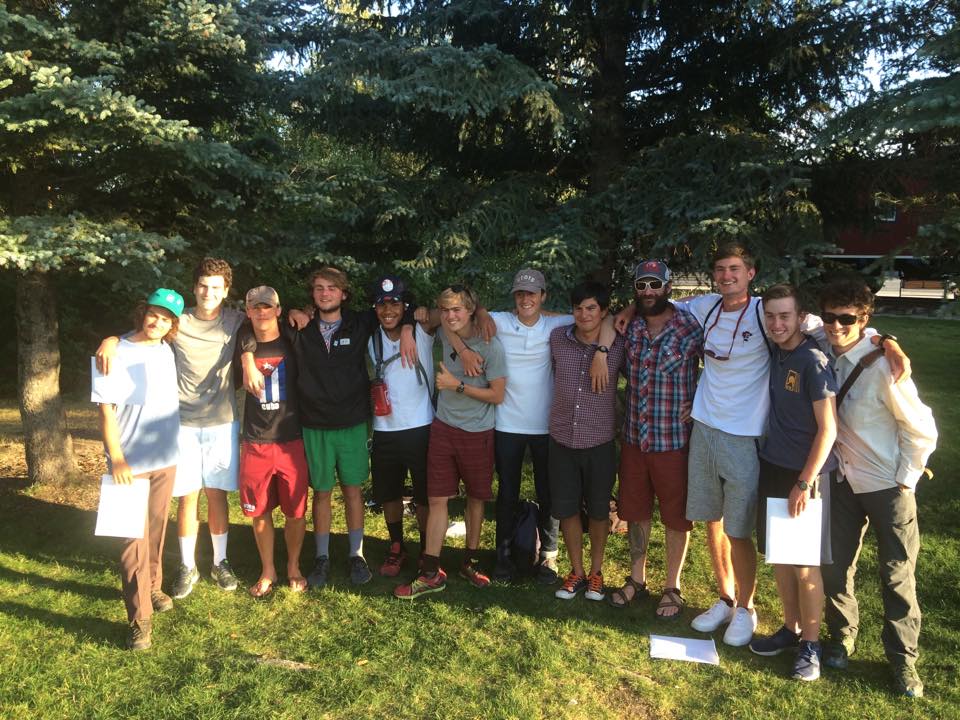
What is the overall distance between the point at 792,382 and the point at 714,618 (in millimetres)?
1561

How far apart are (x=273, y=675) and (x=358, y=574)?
1.06 metres

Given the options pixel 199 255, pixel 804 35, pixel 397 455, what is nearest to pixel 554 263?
pixel 397 455

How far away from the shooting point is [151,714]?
10.3 feet

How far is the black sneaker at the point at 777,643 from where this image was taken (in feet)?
11.9

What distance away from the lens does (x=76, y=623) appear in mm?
3945

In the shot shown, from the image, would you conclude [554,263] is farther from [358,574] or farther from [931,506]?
[931,506]

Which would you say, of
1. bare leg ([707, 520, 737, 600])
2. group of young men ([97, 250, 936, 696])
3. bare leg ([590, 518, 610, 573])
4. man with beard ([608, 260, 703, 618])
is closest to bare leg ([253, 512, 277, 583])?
group of young men ([97, 250, 936, 696])

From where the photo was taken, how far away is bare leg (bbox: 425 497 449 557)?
4.29 m

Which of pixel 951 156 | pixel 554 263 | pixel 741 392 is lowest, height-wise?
pixel 741 392

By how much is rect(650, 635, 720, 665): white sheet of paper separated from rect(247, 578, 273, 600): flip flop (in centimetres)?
243

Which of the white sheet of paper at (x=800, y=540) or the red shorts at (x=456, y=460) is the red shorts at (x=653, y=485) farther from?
the red shorts at (x=456, y=460)

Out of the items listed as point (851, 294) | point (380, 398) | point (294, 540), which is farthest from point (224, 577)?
point (851, 294)

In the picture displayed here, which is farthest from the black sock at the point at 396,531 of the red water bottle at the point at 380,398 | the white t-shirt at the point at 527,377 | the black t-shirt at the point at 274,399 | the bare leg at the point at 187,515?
the bare leg at the point at 187,515

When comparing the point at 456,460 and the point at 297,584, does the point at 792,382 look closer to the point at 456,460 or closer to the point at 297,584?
the point at 456,460
